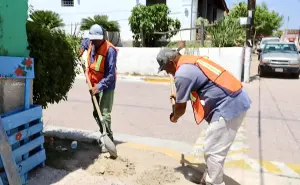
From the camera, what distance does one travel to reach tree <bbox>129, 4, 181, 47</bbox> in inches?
637

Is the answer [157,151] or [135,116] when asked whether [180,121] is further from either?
[157,151]

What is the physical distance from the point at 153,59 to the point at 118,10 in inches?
292

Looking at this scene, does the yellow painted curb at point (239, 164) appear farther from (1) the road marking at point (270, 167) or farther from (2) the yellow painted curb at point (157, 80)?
(2) the yellow painted curb at point (157, 80)

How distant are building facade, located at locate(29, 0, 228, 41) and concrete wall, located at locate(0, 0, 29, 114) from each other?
14919 mm

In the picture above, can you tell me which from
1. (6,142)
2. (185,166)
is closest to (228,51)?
(185,166)

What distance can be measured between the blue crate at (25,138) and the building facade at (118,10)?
1483 centimetres

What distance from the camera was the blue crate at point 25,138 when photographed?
3.00m

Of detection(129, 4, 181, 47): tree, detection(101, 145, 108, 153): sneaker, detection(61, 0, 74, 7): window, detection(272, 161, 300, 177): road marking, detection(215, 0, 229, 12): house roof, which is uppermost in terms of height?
detection(215, 0, 229, 12): house roof

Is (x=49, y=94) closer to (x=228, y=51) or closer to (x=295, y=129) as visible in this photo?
(x=295, y=129)

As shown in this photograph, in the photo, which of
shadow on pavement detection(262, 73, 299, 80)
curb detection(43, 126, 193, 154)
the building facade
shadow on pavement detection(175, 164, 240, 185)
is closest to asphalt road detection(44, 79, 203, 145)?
curb detection(43, 126, 193, 154)

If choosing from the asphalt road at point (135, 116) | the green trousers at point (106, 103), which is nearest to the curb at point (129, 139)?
the asphalt road at point (135, 116)

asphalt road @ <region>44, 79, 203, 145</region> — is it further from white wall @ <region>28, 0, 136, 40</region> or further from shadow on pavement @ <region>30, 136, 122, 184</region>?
white wall @ <region>28, 0, 136, 40</region>

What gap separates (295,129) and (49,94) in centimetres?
486

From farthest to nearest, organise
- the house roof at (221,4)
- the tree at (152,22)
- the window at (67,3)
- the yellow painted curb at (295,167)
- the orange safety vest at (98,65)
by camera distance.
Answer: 1. the house roof at (221,4)
2. the window at (67,3)
3. the tree at (152,22)
4. the yellow painted curb at (295,167)
5. the orange safety vest at (98,65)
